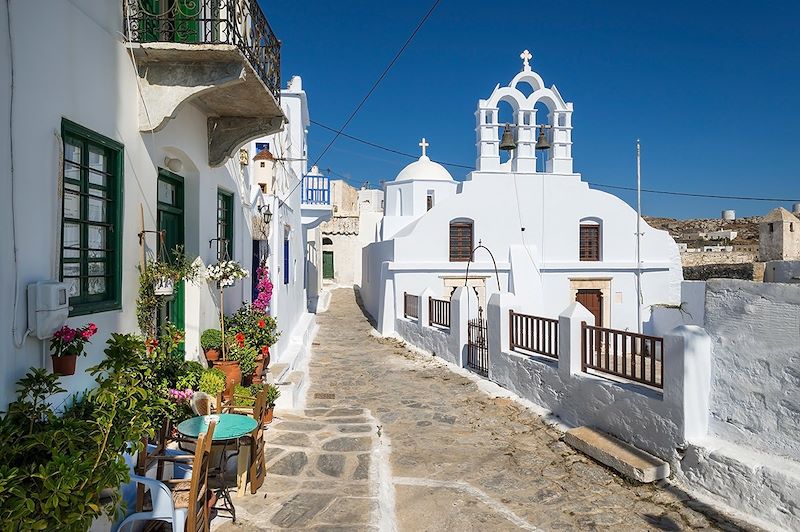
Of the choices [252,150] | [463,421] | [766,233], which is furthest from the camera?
[766,233]

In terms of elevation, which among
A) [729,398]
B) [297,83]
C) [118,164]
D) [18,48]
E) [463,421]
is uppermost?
[297,83]

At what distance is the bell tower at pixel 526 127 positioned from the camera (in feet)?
57.2

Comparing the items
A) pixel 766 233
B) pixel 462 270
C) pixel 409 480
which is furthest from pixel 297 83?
pixel 766 233

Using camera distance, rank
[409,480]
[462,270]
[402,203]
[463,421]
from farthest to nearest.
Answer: [402,203] → [462,270] → [463,421] → [409,480]

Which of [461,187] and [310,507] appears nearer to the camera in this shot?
[310,507]

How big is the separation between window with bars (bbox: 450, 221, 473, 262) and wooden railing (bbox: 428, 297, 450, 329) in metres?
4.62

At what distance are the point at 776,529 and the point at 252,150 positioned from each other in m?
8.59

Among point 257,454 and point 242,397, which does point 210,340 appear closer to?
point 242,397

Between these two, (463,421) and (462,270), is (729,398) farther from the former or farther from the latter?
(462,270)

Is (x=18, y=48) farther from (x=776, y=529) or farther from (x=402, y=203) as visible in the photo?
(x=402, y=203)

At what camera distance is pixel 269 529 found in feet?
13.4

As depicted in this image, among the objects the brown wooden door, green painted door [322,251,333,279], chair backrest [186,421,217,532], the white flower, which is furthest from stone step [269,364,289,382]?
green painted door [322,251,333,279]

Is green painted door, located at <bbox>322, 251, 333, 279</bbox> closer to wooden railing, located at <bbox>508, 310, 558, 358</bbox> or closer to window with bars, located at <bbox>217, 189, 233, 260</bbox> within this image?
wooden railing, located at <bbox>508, 310, 558, 358</bbox>

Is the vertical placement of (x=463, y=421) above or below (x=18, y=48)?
below
